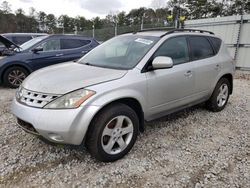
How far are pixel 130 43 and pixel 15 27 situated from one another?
151 ft

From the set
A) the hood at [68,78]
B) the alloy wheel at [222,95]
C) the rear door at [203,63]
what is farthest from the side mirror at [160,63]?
the alloy wheel at [222,95]

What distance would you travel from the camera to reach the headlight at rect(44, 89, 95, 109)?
7.93ft

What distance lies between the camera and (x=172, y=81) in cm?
333

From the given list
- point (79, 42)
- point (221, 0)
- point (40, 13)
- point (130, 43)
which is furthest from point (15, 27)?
point (130, 43)

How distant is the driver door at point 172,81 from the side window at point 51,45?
4.32 meters

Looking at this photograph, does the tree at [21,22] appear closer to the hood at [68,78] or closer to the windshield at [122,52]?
the windshield at [122,52]

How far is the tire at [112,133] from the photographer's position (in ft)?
8.39

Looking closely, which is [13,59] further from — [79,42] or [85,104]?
[85,104]

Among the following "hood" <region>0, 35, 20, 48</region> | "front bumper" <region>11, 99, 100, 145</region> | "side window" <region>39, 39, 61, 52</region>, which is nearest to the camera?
"front bumper" <region>11, 99, 100, 145</region>

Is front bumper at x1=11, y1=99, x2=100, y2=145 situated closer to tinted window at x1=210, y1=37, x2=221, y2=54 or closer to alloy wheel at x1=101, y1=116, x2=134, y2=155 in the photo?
alloy wheel at x1=101, y1=116, x2=134, y2=155

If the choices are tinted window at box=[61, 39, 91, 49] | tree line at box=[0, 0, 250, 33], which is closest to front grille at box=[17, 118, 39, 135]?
tinted window at box=[61, 39, 91, 49]

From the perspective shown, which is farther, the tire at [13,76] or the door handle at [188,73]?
the tire at [13,76]

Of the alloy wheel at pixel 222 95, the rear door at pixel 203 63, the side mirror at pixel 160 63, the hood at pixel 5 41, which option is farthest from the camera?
the hood at pixel 5 41

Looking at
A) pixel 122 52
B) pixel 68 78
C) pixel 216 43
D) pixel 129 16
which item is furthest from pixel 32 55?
pixel 129 16
